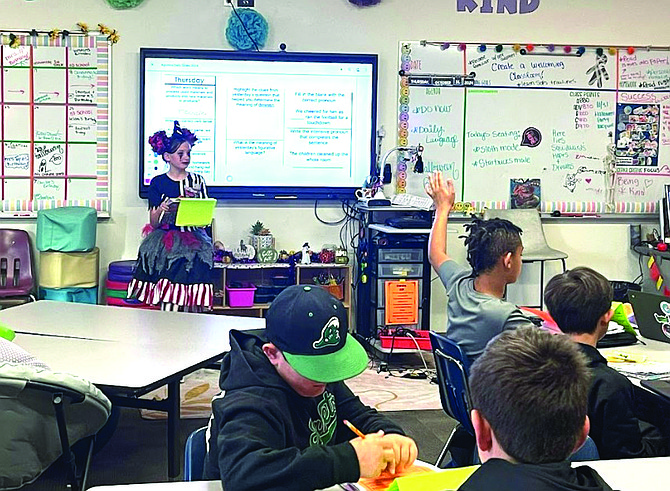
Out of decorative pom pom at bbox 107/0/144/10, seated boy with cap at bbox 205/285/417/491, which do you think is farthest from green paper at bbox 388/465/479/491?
decorative pom pom at bbox 107/0/144/10

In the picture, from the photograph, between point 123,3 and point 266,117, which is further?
point 266,117

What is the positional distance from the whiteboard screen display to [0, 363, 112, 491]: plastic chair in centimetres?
335

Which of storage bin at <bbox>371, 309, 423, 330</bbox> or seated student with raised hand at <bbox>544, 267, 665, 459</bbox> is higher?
seated student with raised hand at <bbox>544, 267, 665, 459</bbox>

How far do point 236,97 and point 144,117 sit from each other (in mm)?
642

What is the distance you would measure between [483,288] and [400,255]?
8.34ft

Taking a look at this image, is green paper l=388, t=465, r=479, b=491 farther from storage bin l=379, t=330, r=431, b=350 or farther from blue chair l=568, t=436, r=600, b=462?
storage bin l=379, t=330, r=431, b=350

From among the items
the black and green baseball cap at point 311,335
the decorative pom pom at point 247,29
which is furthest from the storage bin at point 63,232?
the black and green baseball cap at point 311,335

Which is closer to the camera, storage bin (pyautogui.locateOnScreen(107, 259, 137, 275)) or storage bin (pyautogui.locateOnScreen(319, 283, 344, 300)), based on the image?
storage bin (pyautogui.locateOnScreen(107, 259, 137, 275))

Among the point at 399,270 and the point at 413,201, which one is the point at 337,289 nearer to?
the point at 399,270

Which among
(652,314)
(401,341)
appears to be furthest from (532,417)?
(401,341)

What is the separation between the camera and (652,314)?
295 cm

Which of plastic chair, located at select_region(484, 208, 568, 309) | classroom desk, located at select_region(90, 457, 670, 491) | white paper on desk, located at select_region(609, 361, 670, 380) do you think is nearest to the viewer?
classroom desk, located at select_region(90, 457, 670, 491)

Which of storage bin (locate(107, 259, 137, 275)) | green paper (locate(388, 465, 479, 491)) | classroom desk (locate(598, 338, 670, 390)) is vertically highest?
storage bin (locate(107, 259, 137, 275))

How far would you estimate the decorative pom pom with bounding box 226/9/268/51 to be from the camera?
5660 mm
